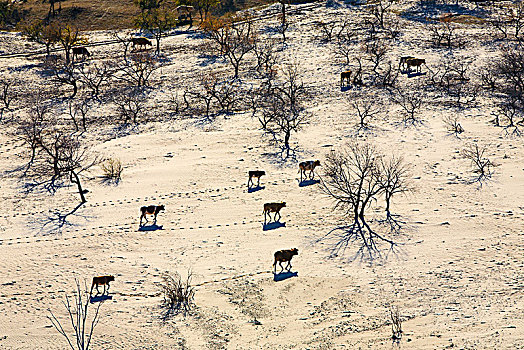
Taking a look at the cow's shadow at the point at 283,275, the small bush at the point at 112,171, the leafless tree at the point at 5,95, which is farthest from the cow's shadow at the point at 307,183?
the leafless tree at the point at 5,95

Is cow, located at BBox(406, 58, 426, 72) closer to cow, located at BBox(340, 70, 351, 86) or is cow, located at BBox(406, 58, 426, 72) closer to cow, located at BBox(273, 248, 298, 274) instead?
cow, located at BBox(340, 70, 351, 86)

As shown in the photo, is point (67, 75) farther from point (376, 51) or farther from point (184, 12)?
point (376, 51)

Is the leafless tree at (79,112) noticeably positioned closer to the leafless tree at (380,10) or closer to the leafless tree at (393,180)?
the leafless tree at (393,180)

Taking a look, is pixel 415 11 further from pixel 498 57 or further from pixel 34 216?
pixel 34 216

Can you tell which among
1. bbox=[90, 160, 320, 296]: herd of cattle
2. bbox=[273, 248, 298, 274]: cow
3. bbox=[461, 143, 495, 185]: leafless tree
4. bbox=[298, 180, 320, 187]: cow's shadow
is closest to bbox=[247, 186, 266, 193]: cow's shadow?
bbox=[90, 160, 320, 296]: herd of cattle

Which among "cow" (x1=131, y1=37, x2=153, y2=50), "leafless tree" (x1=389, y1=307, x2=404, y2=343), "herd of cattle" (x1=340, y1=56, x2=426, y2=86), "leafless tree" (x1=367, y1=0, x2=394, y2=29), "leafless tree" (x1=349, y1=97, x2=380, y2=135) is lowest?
"leafless tree" (x1=389, y1=307, x2=404, y2=343)

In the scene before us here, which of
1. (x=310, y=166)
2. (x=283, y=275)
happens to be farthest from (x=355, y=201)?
(x=283, y=275)
